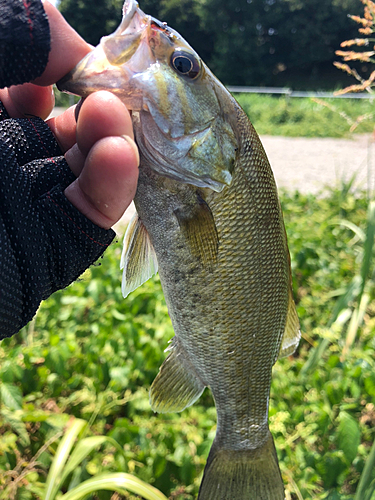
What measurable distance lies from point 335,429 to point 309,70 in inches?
1504

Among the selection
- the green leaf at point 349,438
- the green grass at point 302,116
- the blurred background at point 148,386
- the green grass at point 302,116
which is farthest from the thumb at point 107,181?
the green grass at point 302,116

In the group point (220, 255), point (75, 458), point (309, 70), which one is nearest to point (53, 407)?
point (75, 458)

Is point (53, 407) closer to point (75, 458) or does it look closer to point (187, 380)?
point (75, 458)

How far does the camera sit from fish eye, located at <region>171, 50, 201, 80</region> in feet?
3.83

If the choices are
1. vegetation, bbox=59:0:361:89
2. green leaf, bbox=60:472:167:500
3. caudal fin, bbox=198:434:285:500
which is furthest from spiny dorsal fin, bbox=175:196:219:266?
vegetation, bbox=59:0:361:89

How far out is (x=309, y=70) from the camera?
35.1 meters

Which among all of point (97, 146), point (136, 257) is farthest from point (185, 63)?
point (136, 257)

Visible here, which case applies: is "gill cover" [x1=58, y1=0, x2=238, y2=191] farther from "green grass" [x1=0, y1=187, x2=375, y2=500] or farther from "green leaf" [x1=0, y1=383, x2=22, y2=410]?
"green leaf" [x1=0, y1=383, x2=22, y2=410]

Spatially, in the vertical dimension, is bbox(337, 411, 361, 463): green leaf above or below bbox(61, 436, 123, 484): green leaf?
below

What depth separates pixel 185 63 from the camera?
1179 millimetres

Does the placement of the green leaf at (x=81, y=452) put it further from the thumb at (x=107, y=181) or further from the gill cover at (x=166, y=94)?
the gill cover at (x=166, y=94)

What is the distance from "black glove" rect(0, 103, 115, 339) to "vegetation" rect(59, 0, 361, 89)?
33268mm

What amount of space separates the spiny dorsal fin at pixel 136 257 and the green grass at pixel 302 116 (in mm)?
12503

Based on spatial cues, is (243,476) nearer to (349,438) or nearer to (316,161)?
(349,438)
